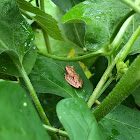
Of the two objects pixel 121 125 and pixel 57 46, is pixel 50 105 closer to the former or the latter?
pixel 121 125

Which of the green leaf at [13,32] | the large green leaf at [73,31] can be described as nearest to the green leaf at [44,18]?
the green leaf at [13,32]

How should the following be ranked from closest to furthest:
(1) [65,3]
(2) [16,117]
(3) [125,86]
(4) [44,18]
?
1. (2) [16,117]
2. (3) [125,86]
3. (4) [44,18]
4. (1) [65,3]

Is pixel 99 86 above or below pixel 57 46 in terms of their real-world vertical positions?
above

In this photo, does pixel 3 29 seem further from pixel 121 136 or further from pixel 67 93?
pixel 121 136

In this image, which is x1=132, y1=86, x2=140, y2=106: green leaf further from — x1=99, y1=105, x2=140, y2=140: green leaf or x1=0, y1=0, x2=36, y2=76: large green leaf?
x1=0, y1=0, x2=36, y2=76: large green leaf

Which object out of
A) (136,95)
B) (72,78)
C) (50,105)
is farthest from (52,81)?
(136,95)

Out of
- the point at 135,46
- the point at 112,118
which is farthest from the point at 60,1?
the point at 112,118
